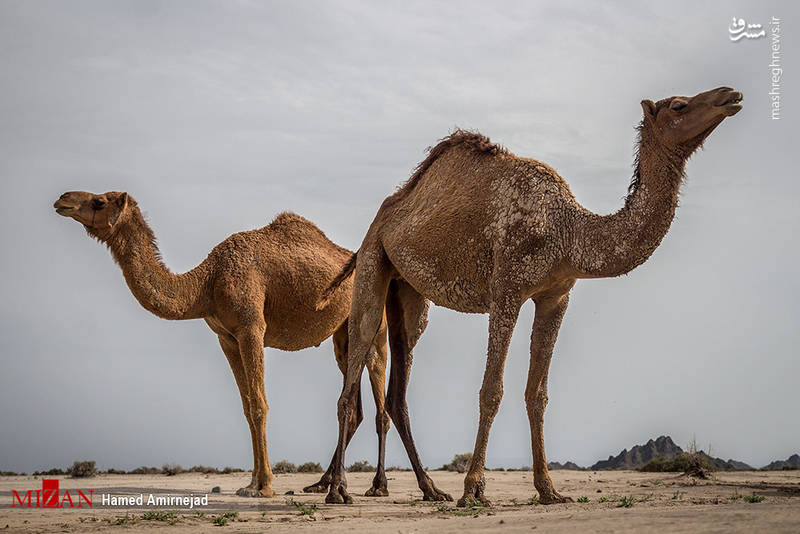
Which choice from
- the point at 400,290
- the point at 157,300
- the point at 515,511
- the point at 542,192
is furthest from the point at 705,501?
the point at 157,300

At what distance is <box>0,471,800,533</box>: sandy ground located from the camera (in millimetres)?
6648

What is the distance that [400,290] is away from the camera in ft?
42.0

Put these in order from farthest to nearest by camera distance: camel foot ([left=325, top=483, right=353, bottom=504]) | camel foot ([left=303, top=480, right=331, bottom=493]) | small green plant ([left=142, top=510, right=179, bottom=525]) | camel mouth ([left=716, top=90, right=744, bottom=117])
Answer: camel foot ([left=303, top=480, right=331, bottom=493]), camel foot ([left=325, top=483, right=353, bottom=504]), camel mouth ([left=716, top=90, right=744, bottom=117]), small green plant ([left=142, top=510, right=179, bottom=525])

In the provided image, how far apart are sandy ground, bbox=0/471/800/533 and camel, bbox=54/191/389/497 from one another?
1502mm

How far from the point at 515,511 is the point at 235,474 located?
430 inches

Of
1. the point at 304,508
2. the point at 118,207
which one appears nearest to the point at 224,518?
the point at 304,508

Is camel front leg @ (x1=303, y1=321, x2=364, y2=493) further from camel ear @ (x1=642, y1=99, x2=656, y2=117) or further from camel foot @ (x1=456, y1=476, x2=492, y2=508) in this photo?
camel ear @ (x1=642, y1=99, x2=656, y2=117)

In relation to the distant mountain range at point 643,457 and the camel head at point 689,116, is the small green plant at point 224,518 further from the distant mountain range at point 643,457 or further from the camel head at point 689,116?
the distant mountain range at point 643,457

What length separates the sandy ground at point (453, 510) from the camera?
262 inches

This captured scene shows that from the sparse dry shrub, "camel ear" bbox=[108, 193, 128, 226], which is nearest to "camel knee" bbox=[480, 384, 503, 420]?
"camel ear" bbox=[108, 193, 128, 226]

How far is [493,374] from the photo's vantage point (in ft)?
32.8

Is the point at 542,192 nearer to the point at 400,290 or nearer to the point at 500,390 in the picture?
the point at 500,390

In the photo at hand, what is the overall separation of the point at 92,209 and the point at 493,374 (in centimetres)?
614

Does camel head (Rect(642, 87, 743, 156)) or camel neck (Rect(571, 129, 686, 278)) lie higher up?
camel head (Rect(642, 87, 743, 156))
